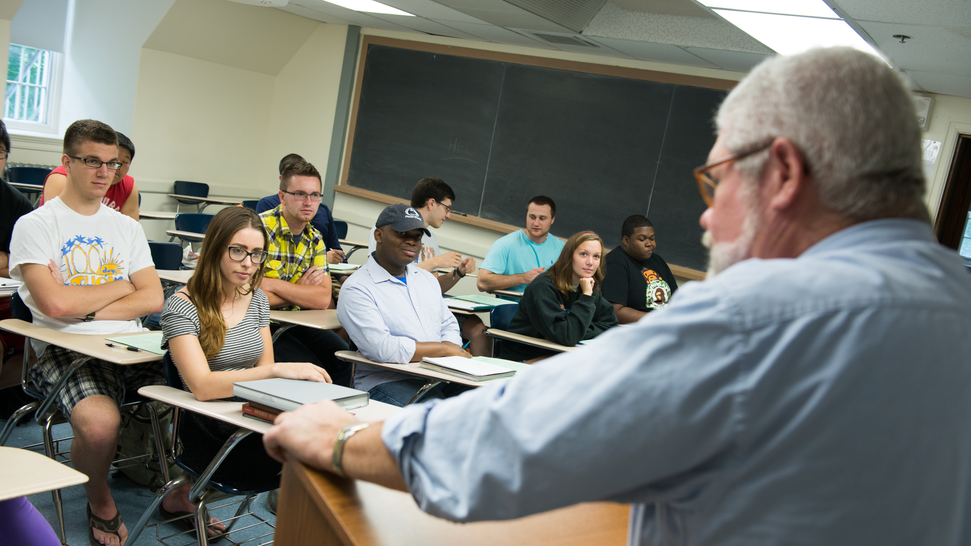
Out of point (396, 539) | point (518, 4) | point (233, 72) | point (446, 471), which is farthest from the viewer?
point (233, 72)

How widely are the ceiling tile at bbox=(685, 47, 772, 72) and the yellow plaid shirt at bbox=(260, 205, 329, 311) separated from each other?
3001 millimetres

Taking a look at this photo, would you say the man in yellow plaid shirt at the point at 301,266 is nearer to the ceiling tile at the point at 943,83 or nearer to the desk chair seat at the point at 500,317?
the desk chair seat at the point at 500,317

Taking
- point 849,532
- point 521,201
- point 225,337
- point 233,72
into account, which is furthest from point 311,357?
point 233,72

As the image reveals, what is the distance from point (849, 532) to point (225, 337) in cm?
224

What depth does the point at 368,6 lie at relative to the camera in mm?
6094

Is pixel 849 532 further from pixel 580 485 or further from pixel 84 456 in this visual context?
pixel 84 456

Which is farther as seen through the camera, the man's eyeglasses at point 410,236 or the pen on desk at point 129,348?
the man's eyeglasses at point 410,236

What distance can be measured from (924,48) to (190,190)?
6710 mm

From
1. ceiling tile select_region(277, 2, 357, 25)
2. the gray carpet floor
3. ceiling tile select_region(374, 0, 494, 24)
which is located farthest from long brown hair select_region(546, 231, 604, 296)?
ceiling tile select_region(277, 2, 357, 25)

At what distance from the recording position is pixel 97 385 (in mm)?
2553

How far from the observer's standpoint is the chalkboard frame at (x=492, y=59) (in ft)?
18.9

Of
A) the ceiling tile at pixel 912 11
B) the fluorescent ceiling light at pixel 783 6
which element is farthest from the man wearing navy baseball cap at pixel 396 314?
the ceiling tile at pixel 912 11

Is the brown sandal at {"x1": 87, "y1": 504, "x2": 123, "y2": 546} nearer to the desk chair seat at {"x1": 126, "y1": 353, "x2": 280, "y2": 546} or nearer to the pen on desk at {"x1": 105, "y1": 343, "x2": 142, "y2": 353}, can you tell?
the desk chair seat at {"x1": 126, "y1": 353, "x2": 280, "y2": 546}

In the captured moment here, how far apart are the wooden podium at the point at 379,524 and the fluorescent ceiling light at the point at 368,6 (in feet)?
17.7
